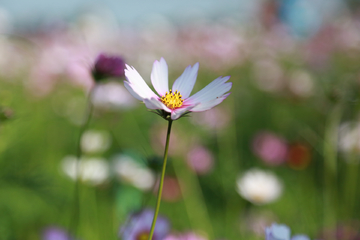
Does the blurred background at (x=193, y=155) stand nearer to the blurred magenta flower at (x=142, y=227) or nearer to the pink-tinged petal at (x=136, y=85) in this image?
the blurred magenta flower at (x=142, y=227)

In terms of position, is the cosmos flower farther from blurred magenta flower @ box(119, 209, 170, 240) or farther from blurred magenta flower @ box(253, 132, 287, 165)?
blurred magenta flower @ box(253, 132, 287, 165)

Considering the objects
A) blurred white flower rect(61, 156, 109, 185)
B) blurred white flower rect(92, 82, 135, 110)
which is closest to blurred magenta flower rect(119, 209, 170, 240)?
blurred white flower rect(61, 156, 109, 185)

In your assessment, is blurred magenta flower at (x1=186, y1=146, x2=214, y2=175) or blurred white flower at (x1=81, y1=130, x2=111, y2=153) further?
blurred magenta flower at (x1=186, y1=146, x2=214, y2=175)

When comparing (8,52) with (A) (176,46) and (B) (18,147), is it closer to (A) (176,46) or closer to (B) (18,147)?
(B) (18,147)

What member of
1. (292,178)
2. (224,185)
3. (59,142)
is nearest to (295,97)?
(292,178)

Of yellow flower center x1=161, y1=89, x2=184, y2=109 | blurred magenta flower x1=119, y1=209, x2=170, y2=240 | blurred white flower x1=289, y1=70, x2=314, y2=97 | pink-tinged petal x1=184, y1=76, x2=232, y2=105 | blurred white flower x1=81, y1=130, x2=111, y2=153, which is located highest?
blurred white flower x1=289, y1=70, x2=314, y2=97

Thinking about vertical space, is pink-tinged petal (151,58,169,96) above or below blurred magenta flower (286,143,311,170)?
above

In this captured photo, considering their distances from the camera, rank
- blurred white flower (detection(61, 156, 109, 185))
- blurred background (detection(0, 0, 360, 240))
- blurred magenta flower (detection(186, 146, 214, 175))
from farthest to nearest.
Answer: blurred magenta flower (detection(186, 146, 214, 175)) < blurred white flower (detection(61, 156, 109, 185)) < blurred background (detection(0, 0, 360, 240))
